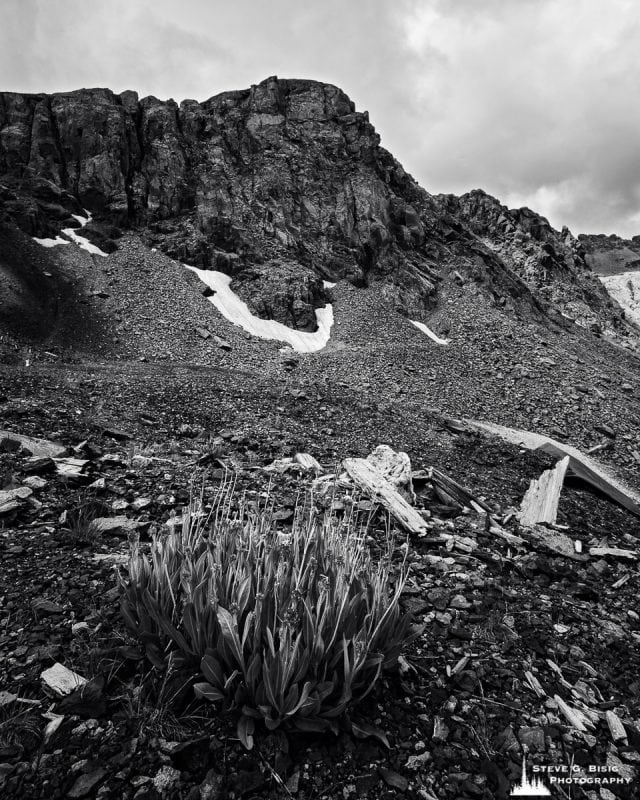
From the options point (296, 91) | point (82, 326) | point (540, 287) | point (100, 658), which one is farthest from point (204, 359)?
point (540, 287)

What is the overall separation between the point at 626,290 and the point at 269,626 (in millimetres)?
173176

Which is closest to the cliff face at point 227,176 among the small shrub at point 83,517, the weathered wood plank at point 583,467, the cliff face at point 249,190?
the cliff face at point 249,190

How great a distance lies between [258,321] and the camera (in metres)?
36.0

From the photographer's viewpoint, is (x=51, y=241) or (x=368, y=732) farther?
(x=51, y=241)

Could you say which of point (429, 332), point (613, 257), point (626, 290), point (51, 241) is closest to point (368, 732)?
point (429, 332)

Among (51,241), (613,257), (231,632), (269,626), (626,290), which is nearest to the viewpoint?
(231,632)

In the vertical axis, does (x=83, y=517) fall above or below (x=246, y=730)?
below

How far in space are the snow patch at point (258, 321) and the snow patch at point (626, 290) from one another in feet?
397

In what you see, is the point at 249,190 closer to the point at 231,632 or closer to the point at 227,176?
the point at 227,176

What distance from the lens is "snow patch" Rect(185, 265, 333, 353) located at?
112 ft

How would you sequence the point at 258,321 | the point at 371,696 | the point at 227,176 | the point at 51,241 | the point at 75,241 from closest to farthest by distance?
the point at 371,696 → the point at 258,321 → the point at 51,241 → the point at 75,241 → the point at 227,176

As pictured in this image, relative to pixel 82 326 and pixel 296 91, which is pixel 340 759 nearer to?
pixel 82 326

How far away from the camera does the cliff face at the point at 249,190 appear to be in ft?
138

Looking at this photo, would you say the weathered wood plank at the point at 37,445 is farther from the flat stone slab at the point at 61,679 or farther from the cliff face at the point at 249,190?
the cliff face at the point at 249,190
